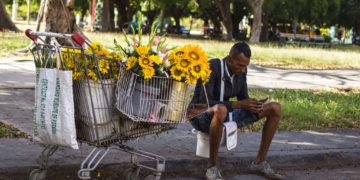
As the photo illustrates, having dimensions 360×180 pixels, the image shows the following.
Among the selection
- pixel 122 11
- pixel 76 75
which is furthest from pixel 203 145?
pixel 122 11

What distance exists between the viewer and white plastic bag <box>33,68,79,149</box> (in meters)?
4.93

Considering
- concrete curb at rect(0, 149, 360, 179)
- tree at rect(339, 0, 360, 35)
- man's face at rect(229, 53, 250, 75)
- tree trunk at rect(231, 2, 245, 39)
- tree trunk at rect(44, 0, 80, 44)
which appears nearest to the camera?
concrete curb at rect(0, 149, 360, 179)

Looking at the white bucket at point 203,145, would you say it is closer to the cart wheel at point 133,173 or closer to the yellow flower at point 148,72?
the cart wheel at point 133,173

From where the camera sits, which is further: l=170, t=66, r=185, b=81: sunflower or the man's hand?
the man's hand

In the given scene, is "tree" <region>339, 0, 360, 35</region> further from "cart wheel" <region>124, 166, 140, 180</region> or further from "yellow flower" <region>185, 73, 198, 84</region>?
"yellow flower" <region>185, 73, 198, 84</region>

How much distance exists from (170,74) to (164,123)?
44 cm

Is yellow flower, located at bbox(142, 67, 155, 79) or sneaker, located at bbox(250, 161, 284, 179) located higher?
yellow flower, located at bbox(142, 67, 155, 79)

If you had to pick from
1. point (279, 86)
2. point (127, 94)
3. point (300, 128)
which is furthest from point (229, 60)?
point (279, 86)

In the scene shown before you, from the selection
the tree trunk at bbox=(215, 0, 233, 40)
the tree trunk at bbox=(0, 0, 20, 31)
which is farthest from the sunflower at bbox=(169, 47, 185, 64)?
the tree trunk at bbox=(215, 0, 233, 40)

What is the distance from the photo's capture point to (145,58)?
5.22m

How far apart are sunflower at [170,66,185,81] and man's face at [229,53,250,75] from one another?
0.98 meters

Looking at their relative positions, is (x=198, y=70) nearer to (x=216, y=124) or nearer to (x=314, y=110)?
(x=216, y=124)

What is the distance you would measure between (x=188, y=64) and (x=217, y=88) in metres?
1.07

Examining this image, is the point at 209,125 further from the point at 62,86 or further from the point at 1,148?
the point at 1,148
